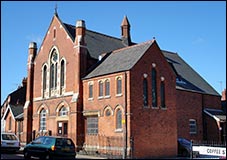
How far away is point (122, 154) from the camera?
94.0 ft

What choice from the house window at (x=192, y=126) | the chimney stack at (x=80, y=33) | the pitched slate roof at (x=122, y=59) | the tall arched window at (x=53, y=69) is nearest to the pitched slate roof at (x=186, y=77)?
the pitched slate roof at (x=122, y=59)

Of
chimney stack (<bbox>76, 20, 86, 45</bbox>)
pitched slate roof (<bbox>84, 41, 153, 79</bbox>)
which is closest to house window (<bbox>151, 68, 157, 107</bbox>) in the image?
pitched slate roof (<bbox>84, 41, 153, 79</bbox>)

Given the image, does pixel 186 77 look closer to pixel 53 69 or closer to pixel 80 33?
pixel 80 33

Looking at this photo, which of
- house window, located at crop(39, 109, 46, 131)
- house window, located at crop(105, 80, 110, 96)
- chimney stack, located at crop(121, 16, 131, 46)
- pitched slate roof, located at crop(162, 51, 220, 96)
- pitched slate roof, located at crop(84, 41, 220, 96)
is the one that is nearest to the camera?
pitched slate roof, located at crop(84, 41, 220, 96)

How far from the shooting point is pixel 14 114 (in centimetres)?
4672

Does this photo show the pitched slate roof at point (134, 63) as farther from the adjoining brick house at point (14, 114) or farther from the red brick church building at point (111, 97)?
the adjoining brick house at point (14, 114)

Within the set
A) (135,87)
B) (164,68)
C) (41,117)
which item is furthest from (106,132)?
(41,117)

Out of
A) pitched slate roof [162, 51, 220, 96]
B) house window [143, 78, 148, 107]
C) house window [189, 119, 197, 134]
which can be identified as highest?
pitched slate roof [162, 51, 220, 96]

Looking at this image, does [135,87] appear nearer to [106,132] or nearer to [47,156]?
[106,132]

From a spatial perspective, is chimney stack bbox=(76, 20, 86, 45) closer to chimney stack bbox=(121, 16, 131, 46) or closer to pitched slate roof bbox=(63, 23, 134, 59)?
pitched slate roof bbox=(63, 23, 134, 59)

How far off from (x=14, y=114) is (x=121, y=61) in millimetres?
21444

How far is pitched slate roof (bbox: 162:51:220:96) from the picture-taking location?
40.0 m

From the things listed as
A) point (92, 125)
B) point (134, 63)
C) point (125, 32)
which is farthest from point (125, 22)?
point (92, 125)

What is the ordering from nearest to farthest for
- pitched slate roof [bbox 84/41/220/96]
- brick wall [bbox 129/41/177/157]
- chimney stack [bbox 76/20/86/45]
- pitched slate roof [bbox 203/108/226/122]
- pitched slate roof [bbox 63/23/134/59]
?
brick wall [bbox 129/41/177/157], pitched slate roof [bbox 84/41/220/96], chimney stack [bbox 76/20/86/45], pitched slate roof [bbox 63/23/134/59], pitched slate roof [bbox 203/108/226/122]
